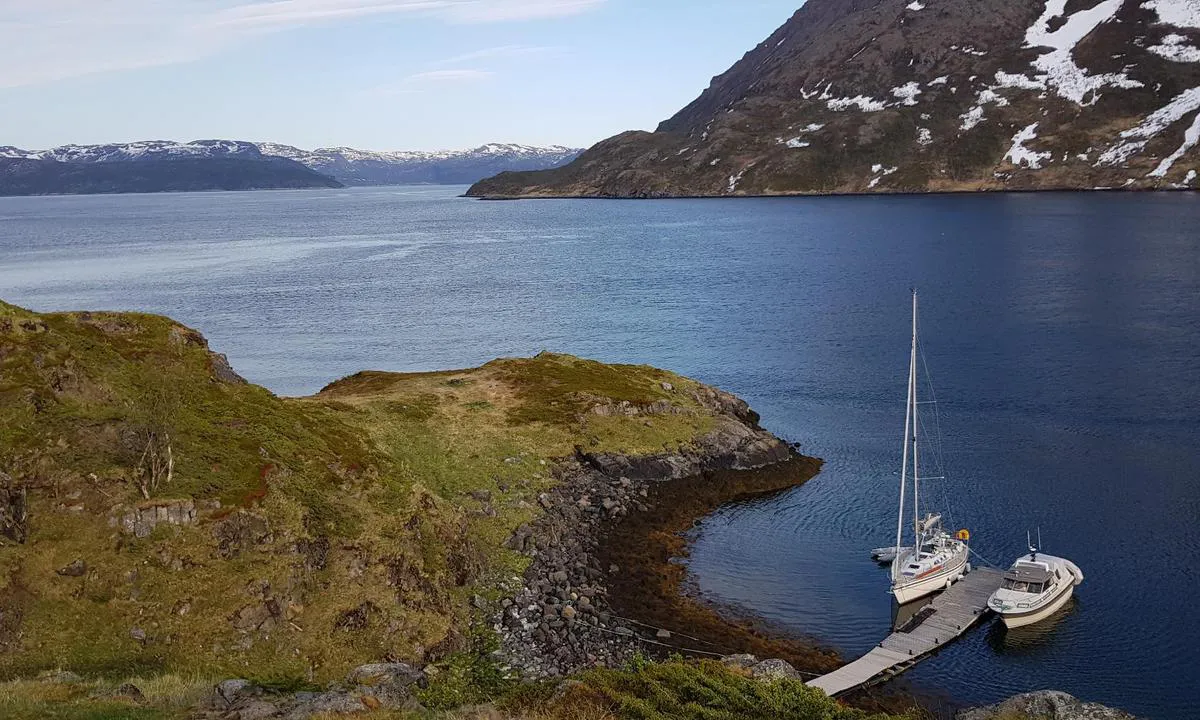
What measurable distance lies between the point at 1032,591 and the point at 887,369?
55487 mm

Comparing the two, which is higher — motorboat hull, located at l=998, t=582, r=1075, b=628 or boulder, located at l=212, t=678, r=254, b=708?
boulder, located at l=212, t=678, r=254, b=708

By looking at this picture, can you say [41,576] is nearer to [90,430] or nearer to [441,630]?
[90,430]

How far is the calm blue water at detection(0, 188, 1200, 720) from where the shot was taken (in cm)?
5009

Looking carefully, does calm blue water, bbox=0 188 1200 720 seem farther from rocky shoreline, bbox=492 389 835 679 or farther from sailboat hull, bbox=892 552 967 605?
rocky shoreline, bbox=492 389 835 679

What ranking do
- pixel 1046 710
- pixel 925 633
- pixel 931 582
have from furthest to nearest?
pixel 931 582 < pixel 925 633 < pixel 1046 710

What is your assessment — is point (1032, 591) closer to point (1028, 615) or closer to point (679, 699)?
point (1028, 615)

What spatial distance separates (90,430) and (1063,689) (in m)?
47.4

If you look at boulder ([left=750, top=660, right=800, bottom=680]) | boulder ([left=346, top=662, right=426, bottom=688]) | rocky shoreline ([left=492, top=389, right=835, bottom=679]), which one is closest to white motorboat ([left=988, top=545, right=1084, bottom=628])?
rocky shoreline ([left=492, top=389, right=835, bottom=679])

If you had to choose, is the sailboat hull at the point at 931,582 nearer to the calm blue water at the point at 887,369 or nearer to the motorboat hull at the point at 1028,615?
the calm blue water at the point at 887,369

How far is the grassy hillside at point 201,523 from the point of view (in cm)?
3856

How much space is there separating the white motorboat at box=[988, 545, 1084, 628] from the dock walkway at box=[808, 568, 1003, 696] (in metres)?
1.62

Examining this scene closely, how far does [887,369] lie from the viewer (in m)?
103

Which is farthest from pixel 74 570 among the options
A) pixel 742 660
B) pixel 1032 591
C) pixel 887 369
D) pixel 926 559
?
pixel 887 369

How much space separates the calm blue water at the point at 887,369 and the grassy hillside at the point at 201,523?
57.0ft
